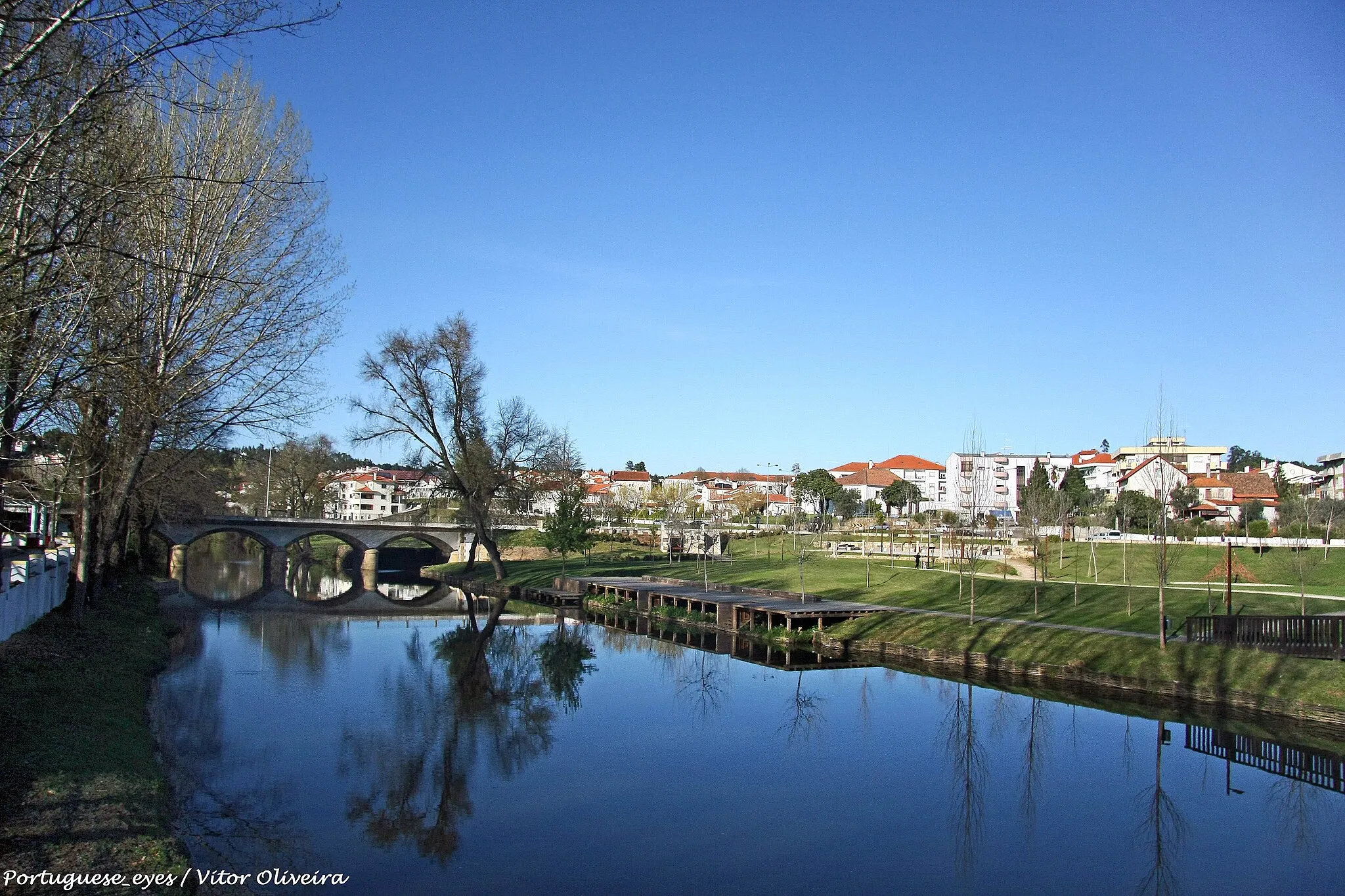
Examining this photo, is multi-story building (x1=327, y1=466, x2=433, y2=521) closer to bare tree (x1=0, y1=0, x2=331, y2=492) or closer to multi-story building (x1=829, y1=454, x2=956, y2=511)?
multi-story building (x1=829, y1=454, x2=956, y2=511)

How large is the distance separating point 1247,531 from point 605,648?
129 feet

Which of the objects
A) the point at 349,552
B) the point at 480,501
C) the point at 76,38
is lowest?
the point at 349,552

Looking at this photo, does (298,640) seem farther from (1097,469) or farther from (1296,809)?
(1097,469)

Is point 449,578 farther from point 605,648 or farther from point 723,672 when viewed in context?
point 723,672

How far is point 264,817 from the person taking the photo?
1439cm

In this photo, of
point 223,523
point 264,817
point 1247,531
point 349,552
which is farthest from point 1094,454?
point 264,817

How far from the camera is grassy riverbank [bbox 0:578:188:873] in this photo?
32.8 ft

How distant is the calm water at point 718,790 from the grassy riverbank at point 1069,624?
7.70 feet

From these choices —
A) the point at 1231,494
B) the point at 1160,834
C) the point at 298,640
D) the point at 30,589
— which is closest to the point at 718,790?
the point at 1160,834

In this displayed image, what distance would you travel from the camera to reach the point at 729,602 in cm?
3784

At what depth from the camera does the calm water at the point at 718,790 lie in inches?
511

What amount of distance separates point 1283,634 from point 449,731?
18.7m

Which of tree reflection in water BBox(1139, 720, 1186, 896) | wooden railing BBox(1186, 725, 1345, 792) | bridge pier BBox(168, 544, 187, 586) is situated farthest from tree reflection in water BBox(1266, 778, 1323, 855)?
bridge pier BBox(168, 544, 187, 586)

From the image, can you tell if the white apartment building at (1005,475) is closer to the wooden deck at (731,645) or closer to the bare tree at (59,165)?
the wooden deck at (731,645)
